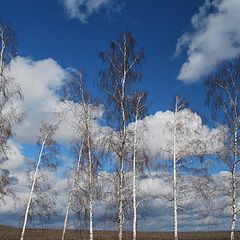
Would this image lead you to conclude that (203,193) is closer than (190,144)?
Yes

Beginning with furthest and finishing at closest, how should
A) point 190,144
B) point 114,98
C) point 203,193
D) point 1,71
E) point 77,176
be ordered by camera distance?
point 77,176 < point 190,144 < point 203,193 < point 114,98 < point 1,71

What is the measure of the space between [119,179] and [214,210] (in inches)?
195

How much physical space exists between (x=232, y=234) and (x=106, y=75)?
9.28 meters

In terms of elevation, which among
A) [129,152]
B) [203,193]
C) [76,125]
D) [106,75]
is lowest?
[203,193]

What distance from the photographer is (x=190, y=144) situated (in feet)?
79.7

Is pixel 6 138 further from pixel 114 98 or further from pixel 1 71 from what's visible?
pixel 114 98

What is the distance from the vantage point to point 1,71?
1936cm

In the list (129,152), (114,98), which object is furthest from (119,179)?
(114,98)

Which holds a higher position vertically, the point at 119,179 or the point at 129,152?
the point at 129,152

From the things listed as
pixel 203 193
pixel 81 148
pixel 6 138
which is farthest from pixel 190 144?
pixel 6 138

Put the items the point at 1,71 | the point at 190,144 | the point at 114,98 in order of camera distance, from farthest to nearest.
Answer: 1. the point at 190,144
2. the point at 114,98
3. the point at 1,71

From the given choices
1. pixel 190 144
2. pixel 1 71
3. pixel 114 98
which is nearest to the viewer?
pixel 1 71

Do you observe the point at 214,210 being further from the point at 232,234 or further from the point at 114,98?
the point at 114,98

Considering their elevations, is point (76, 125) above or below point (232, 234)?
above
